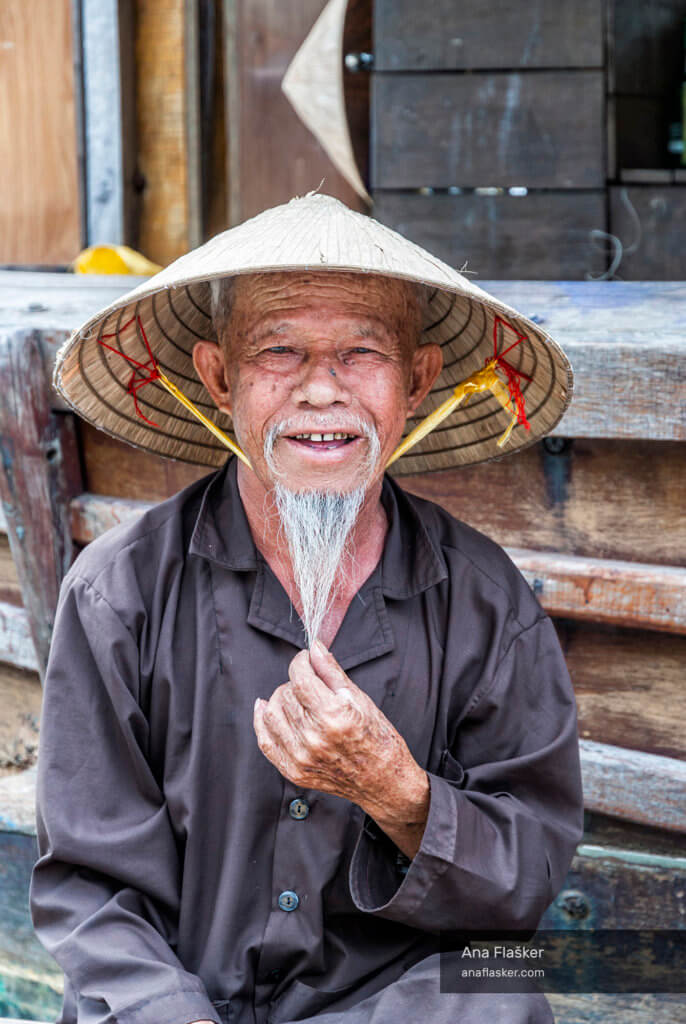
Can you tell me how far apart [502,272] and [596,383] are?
1532mm

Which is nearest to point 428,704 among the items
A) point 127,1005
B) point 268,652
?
point 268,652

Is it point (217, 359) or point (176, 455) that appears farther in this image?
point (176, 455)

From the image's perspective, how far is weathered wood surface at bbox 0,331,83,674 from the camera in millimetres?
2635

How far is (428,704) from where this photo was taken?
68.8 inches

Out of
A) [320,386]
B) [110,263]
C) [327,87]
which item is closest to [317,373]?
[320,386]

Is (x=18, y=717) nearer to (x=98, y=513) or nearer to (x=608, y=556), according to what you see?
(x=98, y=513)

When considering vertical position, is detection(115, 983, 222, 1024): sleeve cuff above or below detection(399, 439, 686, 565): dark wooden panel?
below

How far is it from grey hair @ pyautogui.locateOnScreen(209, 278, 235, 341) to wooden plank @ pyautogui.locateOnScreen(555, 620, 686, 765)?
3.13 feet

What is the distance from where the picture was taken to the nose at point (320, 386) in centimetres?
164

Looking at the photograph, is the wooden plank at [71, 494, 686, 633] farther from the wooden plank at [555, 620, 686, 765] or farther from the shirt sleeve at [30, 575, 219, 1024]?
the shirt sleeve at [30, 575, 219, 1024]

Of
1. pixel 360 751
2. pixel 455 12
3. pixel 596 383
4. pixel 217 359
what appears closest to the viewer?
pixel 360 751

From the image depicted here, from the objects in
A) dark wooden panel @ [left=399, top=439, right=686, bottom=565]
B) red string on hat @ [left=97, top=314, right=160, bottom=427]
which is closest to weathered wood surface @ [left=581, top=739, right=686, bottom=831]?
dark wooden panel @ [left=399, top=439, right=686, bottom=565]

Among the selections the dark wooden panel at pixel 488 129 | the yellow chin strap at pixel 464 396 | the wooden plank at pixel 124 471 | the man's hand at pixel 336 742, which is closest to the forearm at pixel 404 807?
the man's hand at pixel 336 742

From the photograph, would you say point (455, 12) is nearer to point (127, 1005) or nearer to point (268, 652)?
point (268, 652)
